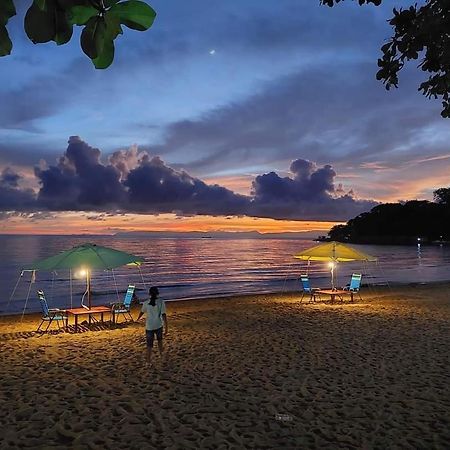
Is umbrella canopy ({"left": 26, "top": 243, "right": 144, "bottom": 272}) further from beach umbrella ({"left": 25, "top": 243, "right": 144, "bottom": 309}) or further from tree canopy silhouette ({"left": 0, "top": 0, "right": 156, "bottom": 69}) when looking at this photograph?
tree canopy silhouette ({"left": 0, "top": 0, "right": 156, "bottom": 69})

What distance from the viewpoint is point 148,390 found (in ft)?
25.0

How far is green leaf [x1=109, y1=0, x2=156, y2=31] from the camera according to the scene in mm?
1133

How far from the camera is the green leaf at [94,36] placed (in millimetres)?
1207

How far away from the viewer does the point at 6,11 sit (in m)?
1.24

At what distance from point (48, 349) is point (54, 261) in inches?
118

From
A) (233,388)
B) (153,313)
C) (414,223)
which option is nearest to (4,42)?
(233,388)

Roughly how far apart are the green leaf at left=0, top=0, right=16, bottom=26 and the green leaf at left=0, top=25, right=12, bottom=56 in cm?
2

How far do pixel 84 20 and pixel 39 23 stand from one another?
109 mm

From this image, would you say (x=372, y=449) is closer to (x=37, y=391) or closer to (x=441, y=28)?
(x=441, y=28)

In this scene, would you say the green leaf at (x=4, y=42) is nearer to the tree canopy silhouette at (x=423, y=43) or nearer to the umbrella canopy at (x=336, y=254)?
the tree canopy silhouette at (x=423, y=43)

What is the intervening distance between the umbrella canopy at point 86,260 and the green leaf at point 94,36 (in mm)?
11845

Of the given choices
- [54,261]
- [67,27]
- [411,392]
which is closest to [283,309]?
[54,261]

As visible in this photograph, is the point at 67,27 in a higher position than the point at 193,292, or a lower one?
higher

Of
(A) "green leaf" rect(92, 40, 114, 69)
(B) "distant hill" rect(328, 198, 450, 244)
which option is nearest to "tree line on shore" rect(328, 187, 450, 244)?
(B) "distant hill" rect(328, 198, 450, 244)
